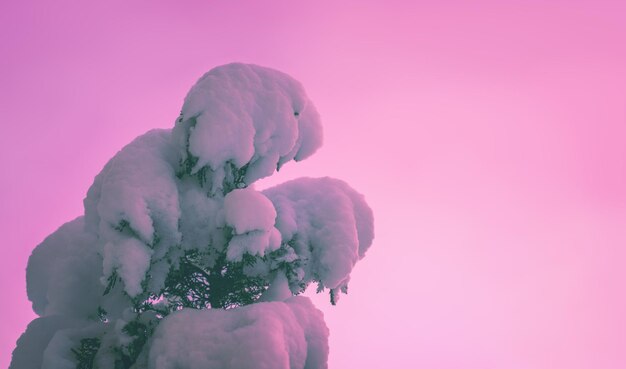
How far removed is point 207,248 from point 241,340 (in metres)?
1.62

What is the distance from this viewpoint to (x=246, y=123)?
5.84 metres

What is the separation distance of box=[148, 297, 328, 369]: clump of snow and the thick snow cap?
178cm

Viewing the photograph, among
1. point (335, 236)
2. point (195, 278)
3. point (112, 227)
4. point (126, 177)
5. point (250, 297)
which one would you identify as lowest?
point (250, 297)

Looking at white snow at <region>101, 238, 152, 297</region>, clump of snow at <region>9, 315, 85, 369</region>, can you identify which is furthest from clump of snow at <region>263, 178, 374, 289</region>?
clump of snow at <region>9, 315, 85, 369</region>

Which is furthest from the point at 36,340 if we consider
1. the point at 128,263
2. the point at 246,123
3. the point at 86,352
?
the point at 246,123

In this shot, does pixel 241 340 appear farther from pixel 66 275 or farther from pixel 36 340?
pixel 36 340

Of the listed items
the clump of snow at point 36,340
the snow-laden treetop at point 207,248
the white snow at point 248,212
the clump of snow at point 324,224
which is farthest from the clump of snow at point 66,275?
the clump of snow at point 324,224

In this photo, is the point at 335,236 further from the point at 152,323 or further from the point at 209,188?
the point at 152,323

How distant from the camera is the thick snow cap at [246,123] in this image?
5.57m

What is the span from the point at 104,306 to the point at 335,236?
3374 mm

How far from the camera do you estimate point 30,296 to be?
6945 millimetres

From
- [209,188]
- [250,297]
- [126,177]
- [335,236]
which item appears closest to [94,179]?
[126,177]

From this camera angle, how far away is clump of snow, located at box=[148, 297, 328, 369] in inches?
182

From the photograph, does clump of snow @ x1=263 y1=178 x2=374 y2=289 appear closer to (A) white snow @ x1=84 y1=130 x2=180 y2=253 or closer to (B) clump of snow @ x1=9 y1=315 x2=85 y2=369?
(A) white snow @ x1=84 y1=130 x2=180 y2=253
